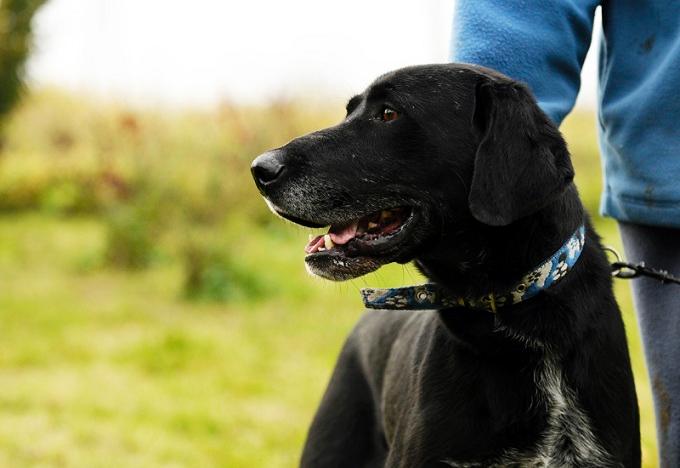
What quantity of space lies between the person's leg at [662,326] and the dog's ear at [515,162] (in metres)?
0.59

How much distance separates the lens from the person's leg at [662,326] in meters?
2.68

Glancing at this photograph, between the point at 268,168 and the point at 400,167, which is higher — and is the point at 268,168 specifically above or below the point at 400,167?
above

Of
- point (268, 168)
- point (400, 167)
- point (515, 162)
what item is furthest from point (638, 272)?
point (268, 168)

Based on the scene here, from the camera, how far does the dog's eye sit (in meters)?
2.55

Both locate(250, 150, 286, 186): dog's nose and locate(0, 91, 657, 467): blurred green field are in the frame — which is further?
locate(0, 91, 657, 467): blurred green field

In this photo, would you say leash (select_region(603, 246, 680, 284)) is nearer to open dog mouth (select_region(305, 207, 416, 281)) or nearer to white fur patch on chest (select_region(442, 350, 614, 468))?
white fur patch on chest (select_region(442, 350, 614, 468))

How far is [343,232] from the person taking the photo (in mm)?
2596

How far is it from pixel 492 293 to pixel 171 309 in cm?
655

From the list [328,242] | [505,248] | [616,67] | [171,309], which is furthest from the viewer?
[171,309]

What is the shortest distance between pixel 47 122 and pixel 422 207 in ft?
53.3

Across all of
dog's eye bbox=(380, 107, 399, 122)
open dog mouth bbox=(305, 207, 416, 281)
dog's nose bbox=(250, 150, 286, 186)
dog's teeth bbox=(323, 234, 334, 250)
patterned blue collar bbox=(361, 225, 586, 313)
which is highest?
dog's nose bbox=(250, 150, 286, 186)

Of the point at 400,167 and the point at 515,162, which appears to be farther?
the point at 400,167

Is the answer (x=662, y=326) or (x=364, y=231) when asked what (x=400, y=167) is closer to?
(x=364, y=231)

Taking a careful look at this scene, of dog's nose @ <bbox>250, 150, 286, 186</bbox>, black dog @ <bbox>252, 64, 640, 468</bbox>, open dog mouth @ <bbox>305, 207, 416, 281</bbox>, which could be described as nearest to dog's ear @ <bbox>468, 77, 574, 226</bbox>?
black dog @ <bbox>252, 64, 640, 468</bbox>
